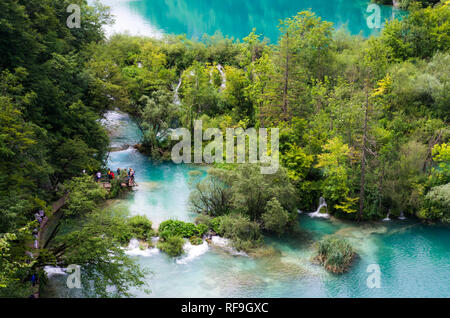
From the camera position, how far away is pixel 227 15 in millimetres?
80562

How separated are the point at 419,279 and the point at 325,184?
855cm

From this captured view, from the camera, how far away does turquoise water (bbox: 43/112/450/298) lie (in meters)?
20.9

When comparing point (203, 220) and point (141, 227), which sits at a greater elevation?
point (203, 220)

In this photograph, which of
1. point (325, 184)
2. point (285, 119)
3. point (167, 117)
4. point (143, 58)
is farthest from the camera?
point (143, 58)

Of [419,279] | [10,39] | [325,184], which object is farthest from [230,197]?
[10,39]

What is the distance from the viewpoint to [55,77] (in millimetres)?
28984

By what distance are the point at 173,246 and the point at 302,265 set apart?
7.30 metres

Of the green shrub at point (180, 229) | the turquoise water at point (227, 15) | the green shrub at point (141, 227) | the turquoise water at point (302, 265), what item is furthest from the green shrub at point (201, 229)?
the turquoise water at point (227, 15)

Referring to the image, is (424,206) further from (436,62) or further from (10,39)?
(10,39)

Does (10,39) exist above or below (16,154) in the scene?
above

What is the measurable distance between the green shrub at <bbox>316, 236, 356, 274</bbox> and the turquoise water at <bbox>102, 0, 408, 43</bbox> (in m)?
47.5

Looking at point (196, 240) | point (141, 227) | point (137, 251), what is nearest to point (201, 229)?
point (196, 240)

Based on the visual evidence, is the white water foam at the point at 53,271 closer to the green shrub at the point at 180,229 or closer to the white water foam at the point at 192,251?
the green shrub at the point at 180,229

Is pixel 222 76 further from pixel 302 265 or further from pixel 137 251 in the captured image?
pixel 302 265
